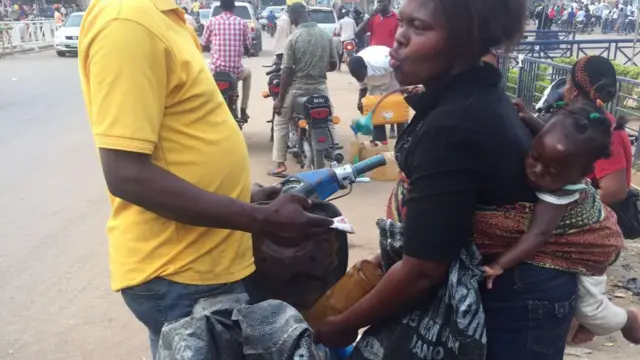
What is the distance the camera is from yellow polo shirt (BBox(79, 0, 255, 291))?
4.61 ft

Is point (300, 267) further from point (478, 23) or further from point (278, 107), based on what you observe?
point (278, 107)

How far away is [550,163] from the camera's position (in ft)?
4.67

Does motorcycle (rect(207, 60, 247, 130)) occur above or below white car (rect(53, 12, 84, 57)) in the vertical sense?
above

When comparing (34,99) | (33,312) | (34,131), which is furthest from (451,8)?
(34,99)

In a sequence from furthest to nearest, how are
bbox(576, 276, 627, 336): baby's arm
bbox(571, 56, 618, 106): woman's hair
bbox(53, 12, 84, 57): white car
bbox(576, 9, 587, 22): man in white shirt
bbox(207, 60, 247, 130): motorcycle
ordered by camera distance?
bbox(576, 9, 587, 22): man in white shirt
bbox(53, 12, 84, 57): white car
bbox(207, 60, 247, 130): motorcycle
bbox(571, 56, 618, 106): woman's hair
bbox(576, 276, 627, 336): baby's arm

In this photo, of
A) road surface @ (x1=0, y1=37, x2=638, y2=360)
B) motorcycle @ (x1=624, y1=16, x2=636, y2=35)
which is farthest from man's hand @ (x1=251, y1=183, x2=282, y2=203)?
motorcycle @ (x1=624, y1=16, x2=636, y2=35)

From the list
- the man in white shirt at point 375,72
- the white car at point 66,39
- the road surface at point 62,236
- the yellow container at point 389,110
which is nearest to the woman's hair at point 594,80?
the road surface at point 62,236

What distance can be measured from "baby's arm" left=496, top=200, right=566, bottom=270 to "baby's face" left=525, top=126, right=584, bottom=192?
0.15 feet

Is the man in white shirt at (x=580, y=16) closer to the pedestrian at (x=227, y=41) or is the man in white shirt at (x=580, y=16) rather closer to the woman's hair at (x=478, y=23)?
the pedestrian at (x=227, y=41)

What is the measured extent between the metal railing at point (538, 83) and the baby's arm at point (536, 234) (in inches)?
258

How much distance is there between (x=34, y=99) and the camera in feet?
39.9

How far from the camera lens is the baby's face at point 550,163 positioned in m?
1.42

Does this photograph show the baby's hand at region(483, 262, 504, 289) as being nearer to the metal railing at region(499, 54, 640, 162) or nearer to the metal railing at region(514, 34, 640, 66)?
the metal railing at region(499, 54, 640, 162)

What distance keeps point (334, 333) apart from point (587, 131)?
80 centimetres
